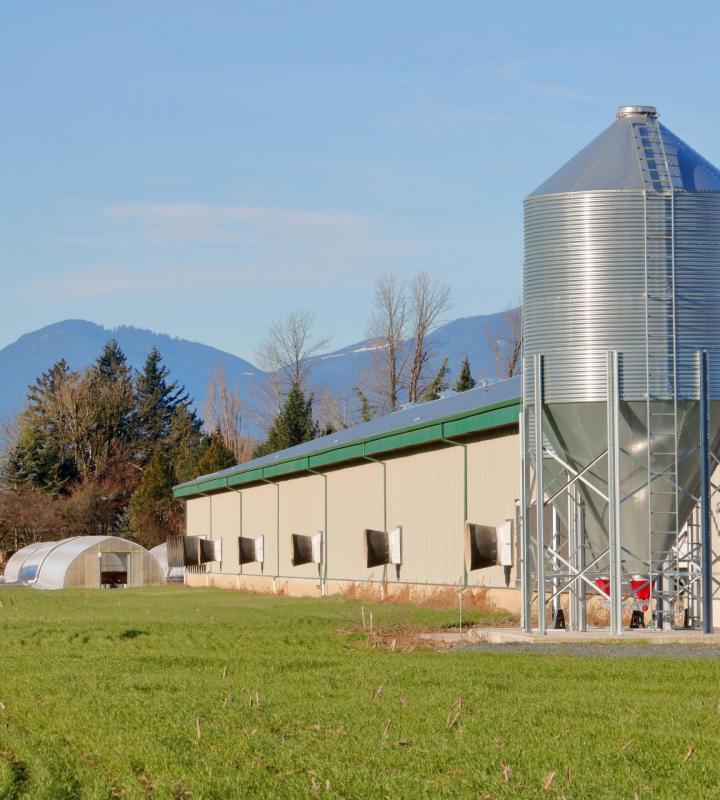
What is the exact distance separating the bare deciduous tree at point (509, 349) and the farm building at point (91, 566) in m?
29.0

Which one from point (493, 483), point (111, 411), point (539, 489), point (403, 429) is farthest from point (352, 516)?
point (111, 411)

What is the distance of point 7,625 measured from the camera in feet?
80.5

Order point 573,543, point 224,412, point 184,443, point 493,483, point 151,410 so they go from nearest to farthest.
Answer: point 573,543 < point 493,483 < point 184,443 < point 151,410 < point 224,412

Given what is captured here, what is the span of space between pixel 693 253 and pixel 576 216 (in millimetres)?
1864

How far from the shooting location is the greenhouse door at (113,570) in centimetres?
5812

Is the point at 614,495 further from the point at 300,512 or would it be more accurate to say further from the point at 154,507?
the point at 154,507

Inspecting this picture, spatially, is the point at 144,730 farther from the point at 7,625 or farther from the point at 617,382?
A: the point at 7,625

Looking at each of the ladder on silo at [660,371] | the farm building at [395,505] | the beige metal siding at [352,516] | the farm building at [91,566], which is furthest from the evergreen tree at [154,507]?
the ladder on silo at [660,371]

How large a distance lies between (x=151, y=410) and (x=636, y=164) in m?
89.1

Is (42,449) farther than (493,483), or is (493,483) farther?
(42,449)

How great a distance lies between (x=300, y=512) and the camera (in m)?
45.7

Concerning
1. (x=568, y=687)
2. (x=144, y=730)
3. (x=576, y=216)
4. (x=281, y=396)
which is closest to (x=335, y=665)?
(x=568, y=687)

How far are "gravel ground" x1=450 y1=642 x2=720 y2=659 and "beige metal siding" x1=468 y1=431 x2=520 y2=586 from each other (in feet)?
28.6

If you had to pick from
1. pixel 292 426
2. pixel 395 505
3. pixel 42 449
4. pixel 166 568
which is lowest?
pixel 166 568
